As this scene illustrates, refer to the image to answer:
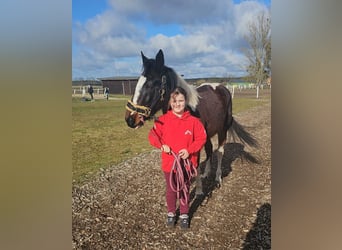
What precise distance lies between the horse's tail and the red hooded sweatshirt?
0.79 feet

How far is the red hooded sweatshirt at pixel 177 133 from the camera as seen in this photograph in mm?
1408

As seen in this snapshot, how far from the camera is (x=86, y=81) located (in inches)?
57.8

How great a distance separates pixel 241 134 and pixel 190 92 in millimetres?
361

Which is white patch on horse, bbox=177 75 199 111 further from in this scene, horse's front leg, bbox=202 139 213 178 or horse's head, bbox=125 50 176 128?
A: horse's front leg, bbox=202 139 213 178

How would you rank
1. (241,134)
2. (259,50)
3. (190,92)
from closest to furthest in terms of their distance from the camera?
(259,50) < (190,92) < (241,134)

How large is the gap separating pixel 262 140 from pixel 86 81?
89 centimetres

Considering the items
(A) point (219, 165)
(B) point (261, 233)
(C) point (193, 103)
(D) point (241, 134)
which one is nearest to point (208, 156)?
(A) point (219, 165)

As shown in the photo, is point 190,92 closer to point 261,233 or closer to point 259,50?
point 259,50

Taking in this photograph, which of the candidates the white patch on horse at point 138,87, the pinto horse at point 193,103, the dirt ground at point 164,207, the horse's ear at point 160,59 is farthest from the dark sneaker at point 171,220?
the horse's ear at point 160,59

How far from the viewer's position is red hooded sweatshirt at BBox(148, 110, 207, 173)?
1408 millimetres

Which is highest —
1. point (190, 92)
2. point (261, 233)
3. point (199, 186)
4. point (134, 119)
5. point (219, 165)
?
point (190, 92)

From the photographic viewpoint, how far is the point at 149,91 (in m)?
1.39
